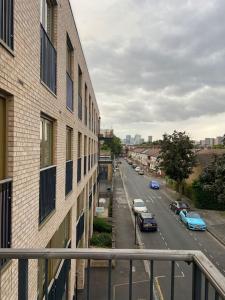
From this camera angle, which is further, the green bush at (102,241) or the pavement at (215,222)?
the pavement at (215,222)

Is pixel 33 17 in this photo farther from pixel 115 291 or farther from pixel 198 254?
pixel 115 291

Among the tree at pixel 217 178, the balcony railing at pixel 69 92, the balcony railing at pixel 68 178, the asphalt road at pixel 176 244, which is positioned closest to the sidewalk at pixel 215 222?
the asphalt road at pixel 176 244

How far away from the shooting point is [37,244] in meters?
6.22

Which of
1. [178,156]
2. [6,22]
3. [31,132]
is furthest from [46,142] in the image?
[178,156]

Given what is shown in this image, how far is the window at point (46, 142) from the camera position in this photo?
7.09m

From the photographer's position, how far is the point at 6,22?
440 cm

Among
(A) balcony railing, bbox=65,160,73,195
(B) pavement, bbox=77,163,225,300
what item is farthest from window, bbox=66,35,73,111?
(B) pavement, bbox=77,163,225,300

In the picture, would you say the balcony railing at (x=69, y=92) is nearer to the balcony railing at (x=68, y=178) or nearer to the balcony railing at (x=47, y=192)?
the balcony railing at (x=68, y=178)

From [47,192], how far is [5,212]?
284 cm

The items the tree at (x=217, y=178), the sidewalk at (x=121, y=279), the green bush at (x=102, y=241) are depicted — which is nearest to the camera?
the sidewalk at (x=121, y=279)

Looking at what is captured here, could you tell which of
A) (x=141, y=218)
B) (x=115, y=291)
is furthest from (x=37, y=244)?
(x=141, y=218)

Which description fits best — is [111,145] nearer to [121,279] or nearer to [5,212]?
[121,279]

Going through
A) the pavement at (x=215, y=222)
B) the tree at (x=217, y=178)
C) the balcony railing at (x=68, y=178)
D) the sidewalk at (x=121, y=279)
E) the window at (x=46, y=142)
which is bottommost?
the pavement at (x=215, y=222)

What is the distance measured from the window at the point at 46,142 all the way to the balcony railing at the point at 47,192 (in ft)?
0.57
